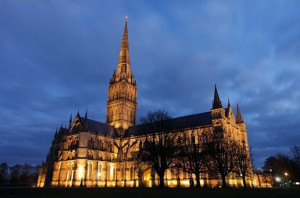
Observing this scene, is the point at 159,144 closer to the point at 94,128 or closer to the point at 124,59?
the point at 94,128

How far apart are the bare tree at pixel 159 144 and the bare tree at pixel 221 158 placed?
7.44 metres

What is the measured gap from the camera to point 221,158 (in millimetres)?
47812

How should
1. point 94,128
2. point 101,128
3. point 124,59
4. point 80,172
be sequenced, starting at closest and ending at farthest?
point 80,172 → point 94,128 → point 101,128 → point 124,59

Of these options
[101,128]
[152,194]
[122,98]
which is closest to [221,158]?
[152,194]

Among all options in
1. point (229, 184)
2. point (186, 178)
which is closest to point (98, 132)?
point (186, 178)

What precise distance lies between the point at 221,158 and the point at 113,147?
4156 centimetres

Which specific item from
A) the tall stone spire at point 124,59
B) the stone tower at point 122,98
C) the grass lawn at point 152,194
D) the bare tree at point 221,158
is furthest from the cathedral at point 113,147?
the grass lawn at point 152,194

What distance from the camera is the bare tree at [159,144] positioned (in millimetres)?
44688

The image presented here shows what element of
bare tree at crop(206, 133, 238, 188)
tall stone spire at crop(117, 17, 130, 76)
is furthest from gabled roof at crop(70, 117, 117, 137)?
bare tree at crop(206, 133, 238, 188)

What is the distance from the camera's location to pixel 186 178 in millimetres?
62438

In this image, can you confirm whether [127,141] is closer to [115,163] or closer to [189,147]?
[115,163]

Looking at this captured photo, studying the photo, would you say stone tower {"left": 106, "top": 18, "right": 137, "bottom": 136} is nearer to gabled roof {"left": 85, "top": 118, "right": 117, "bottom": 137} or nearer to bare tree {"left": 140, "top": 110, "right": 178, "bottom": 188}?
gabled roof {"left": 85, "top": 118, "right": 117, "bottom": 137}

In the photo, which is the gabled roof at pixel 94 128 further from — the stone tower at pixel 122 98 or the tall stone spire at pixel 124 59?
the tall stone spire at pixel 124 59

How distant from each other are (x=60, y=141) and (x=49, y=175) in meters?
10.8
